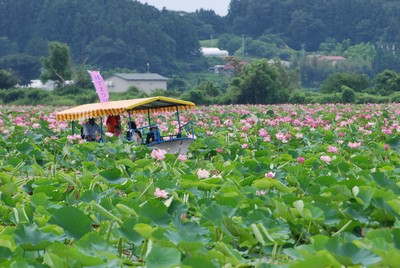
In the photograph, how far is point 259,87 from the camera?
109 ft

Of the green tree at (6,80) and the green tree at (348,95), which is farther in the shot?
the green tree at (6,80)

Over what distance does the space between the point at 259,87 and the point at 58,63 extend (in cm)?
1489

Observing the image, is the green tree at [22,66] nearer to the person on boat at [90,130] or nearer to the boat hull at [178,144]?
the person on boat at [90,130]

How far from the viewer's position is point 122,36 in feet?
249

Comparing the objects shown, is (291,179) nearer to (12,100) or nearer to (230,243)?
(230,243)

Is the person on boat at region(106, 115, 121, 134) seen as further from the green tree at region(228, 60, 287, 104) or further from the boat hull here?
the green tree at region(228, 60, 287, 104)

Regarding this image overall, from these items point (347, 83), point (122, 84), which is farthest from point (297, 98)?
point (122, 84)

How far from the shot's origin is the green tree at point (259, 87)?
32906 mm

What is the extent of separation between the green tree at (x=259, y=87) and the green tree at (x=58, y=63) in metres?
12.6

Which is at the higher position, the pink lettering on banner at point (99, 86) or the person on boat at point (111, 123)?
the pink lettering on banner at point (99, 86)

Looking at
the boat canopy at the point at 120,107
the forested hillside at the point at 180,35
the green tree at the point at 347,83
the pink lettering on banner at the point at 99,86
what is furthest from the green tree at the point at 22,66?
the boat canopy at the point at 120,107

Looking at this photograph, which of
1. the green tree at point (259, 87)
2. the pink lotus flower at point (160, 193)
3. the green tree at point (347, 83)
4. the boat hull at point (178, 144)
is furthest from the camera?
the green tree at point (347, 83)

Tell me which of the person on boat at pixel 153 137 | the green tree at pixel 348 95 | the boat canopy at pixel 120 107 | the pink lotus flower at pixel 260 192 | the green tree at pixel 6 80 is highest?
the pink lotus flower at pixel 260 192

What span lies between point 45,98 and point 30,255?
3794 centimetres
